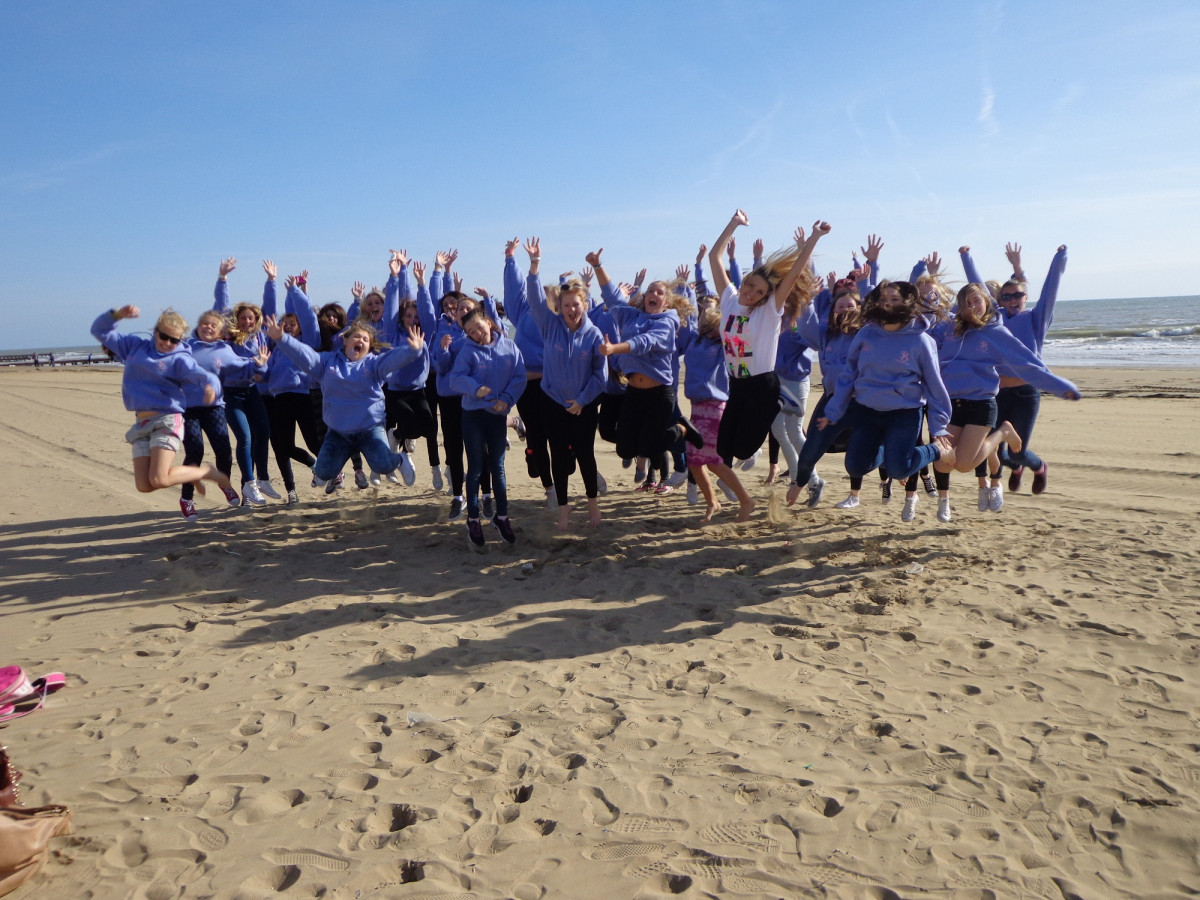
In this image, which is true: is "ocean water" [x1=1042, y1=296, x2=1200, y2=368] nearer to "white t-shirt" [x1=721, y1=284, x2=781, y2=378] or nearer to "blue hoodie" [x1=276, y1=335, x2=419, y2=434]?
"white t-shirt" [x1=721, y1=284, x2=781, y2=378]

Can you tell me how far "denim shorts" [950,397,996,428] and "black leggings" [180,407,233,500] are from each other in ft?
21.8

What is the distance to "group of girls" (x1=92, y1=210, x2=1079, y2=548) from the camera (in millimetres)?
6395

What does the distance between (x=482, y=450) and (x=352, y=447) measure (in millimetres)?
1425

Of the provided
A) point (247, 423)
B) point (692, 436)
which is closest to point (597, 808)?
point (692, 436)

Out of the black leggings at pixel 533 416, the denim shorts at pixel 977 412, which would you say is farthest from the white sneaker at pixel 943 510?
the black leggings at pixel 533 416

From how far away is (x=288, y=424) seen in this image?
861cm

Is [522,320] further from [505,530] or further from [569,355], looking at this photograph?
[505,530]

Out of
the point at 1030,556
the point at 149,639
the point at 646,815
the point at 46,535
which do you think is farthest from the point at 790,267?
the point at 46,535

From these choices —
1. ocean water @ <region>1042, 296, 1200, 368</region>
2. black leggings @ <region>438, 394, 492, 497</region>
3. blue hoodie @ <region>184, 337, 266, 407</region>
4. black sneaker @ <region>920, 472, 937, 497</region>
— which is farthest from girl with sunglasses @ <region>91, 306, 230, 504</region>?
ocean water @ <region>1042, 296, 1200, 368</region>

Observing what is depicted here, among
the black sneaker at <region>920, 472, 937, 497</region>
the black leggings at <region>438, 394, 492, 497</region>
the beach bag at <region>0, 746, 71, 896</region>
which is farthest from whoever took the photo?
the black sneaker at <region>920, 472, 937, 497</region>

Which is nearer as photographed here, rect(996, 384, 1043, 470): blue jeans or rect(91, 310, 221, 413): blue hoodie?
rect(91, 310, 221, 413): blue hoodie

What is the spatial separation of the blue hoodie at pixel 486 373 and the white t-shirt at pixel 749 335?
5.76 ft

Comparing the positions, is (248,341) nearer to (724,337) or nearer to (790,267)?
(724,337)

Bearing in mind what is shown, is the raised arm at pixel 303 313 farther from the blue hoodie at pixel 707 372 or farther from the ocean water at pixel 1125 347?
the ocean water at pixel 1125 347
